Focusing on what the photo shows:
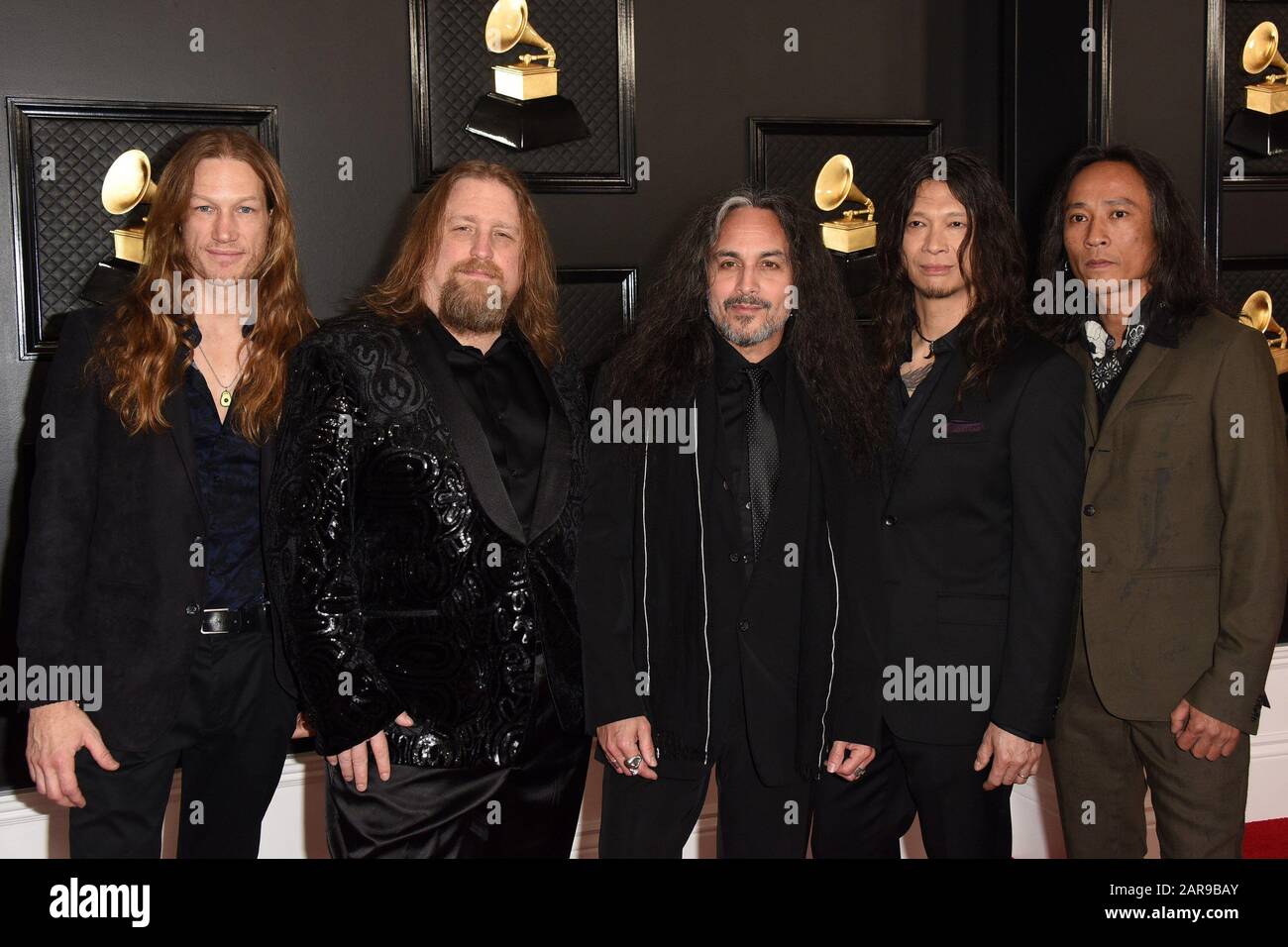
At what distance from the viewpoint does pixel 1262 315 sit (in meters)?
4.11

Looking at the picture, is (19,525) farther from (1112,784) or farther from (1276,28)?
(1276,28)

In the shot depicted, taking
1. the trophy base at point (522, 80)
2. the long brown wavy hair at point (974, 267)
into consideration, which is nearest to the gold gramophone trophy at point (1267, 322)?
the long brown wavy hair at point (974, 267)

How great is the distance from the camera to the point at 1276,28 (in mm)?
3971

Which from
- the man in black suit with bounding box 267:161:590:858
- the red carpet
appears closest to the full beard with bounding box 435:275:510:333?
the man in black suit with bounding box 267:161:590:858

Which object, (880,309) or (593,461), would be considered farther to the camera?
(880,309)

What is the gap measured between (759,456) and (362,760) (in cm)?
110

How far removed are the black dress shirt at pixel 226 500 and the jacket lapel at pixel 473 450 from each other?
0.46 metres

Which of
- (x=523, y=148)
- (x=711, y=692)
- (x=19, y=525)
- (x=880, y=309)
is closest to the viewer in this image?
(x=711, y=692)

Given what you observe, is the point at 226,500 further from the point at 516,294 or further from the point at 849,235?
the point at 849,235

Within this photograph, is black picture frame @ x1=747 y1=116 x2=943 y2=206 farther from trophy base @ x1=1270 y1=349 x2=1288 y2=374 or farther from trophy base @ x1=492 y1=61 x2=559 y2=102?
trophy base @ x1=1270 y1=349 x2=1288 y2=374

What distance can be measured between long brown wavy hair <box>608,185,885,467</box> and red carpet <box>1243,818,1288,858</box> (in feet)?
7.91

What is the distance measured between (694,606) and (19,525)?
2051mm

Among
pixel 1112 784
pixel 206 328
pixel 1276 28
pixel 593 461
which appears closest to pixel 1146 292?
pixel 1112 784

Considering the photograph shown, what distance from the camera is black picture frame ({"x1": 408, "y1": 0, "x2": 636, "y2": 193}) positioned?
11.6ft
